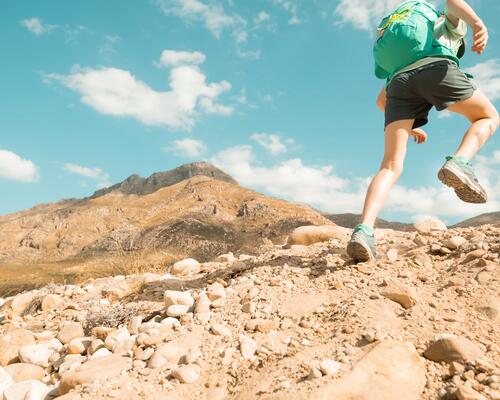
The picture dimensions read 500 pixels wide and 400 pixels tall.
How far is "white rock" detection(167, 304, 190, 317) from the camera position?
3.65 metres

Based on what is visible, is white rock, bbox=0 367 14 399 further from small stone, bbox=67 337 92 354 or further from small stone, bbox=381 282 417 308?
small stone, bbox=381 282 417 308

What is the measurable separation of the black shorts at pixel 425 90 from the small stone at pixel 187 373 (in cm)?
261

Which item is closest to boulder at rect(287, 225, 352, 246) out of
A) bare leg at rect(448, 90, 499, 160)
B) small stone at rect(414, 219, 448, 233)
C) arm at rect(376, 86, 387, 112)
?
small stone at rect(414, 219, 448, 233)

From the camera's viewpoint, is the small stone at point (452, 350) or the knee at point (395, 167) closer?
the small stone at point (452, 350)

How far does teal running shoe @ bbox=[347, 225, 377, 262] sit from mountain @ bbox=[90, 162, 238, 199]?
139 m

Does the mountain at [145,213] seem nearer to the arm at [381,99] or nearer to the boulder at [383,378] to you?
the arm at [381,99]

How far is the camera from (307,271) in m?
3.88

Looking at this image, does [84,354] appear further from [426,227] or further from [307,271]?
[426,227]

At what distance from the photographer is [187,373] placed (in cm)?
252

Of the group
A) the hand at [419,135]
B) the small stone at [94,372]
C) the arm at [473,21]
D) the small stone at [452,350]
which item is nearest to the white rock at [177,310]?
the small stone at [94,372]

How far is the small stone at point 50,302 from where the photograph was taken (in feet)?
18.8

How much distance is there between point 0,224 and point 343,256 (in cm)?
13911

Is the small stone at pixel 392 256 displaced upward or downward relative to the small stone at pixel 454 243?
downward

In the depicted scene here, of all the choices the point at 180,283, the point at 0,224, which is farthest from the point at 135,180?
the point at 180,283
